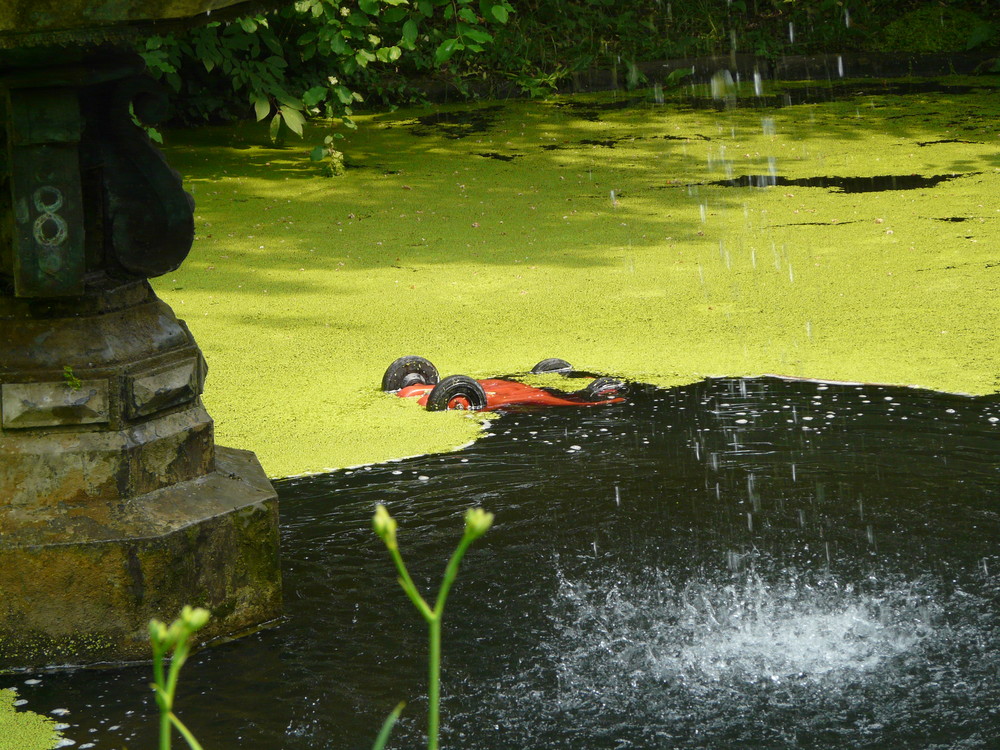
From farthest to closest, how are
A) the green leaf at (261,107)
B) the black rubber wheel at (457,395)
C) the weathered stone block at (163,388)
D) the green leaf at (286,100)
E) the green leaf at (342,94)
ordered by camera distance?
the green leaf at (342,94) → the green leaf at (286,100) → the green leaf at (261,107) → the black rubber wheel at (457,395) → the weathered stone block at (163,388)

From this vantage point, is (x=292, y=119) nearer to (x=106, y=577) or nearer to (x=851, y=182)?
(x=851, y=182)

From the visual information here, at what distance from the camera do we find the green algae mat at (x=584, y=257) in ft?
11.9

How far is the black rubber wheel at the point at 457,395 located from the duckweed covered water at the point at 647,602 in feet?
0.72

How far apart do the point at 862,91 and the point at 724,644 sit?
7.52m

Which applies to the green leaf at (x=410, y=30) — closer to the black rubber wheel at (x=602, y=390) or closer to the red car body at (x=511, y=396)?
the red car body at (x=511, y=396)

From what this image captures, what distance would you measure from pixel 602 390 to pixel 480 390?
13.3 inches

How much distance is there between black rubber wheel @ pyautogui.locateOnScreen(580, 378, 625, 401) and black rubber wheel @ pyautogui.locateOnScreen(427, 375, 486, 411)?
0.94ft

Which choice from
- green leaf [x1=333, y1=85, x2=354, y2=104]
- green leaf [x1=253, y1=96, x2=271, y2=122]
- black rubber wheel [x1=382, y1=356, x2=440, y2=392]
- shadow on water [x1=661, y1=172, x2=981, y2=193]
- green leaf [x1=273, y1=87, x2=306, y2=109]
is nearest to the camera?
black rubber wheel [x1=382, y1=356, x2=440, y2=392]

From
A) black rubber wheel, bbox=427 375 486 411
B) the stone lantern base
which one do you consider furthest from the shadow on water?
the stone lantern base

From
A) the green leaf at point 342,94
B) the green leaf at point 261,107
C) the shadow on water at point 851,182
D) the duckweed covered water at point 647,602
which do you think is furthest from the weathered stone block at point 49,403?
the shadow on water at point 851,182

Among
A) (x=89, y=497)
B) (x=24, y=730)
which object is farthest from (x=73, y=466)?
(x=24, y=730)

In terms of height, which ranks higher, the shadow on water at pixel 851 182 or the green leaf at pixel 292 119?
the green leaf at pixel 292 119

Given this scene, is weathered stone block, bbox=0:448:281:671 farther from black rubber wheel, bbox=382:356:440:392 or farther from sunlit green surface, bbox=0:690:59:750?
black rubber wheel, bbox=382:356:440:392

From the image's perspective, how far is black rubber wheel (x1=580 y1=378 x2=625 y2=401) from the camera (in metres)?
3.43
